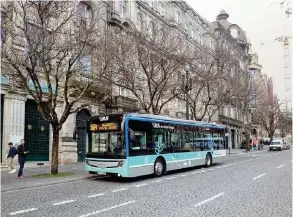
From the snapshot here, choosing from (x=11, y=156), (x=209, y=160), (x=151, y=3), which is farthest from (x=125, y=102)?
(x=11, y=156)

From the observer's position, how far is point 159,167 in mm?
15883

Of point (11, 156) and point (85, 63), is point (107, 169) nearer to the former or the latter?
point (11, 156)

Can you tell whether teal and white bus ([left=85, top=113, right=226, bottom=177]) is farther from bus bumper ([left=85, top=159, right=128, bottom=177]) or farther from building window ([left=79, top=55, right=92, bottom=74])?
building window ([left=79, top=55, right=92, bottom=74])

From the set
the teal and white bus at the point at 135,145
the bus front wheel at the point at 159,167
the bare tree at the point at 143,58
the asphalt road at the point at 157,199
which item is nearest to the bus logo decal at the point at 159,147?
the teal and white bus at the point at 135,145

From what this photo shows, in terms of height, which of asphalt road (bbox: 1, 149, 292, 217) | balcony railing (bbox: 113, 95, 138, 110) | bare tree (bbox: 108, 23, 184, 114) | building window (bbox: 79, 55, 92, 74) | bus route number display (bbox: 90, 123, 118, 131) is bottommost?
asphalt road (bbox: 1, 149, 292, 217)

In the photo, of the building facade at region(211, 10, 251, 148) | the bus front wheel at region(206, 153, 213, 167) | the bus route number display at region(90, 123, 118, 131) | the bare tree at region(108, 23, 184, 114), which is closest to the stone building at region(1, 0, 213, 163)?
the bus route number display at region(90, 123, 118, 131)

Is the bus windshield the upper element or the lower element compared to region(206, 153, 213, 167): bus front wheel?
upper

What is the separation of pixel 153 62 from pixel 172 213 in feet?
49.5

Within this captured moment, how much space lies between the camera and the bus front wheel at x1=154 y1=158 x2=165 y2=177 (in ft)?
51.2

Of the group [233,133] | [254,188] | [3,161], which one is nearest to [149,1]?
[3,161]

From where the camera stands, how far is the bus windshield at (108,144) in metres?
13.9

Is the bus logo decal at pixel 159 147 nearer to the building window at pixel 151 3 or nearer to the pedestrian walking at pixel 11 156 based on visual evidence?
the pedestrian walking at pixel 11 156

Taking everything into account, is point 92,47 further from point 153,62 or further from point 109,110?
point 109,110

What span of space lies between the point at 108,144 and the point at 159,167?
10.2 ft
